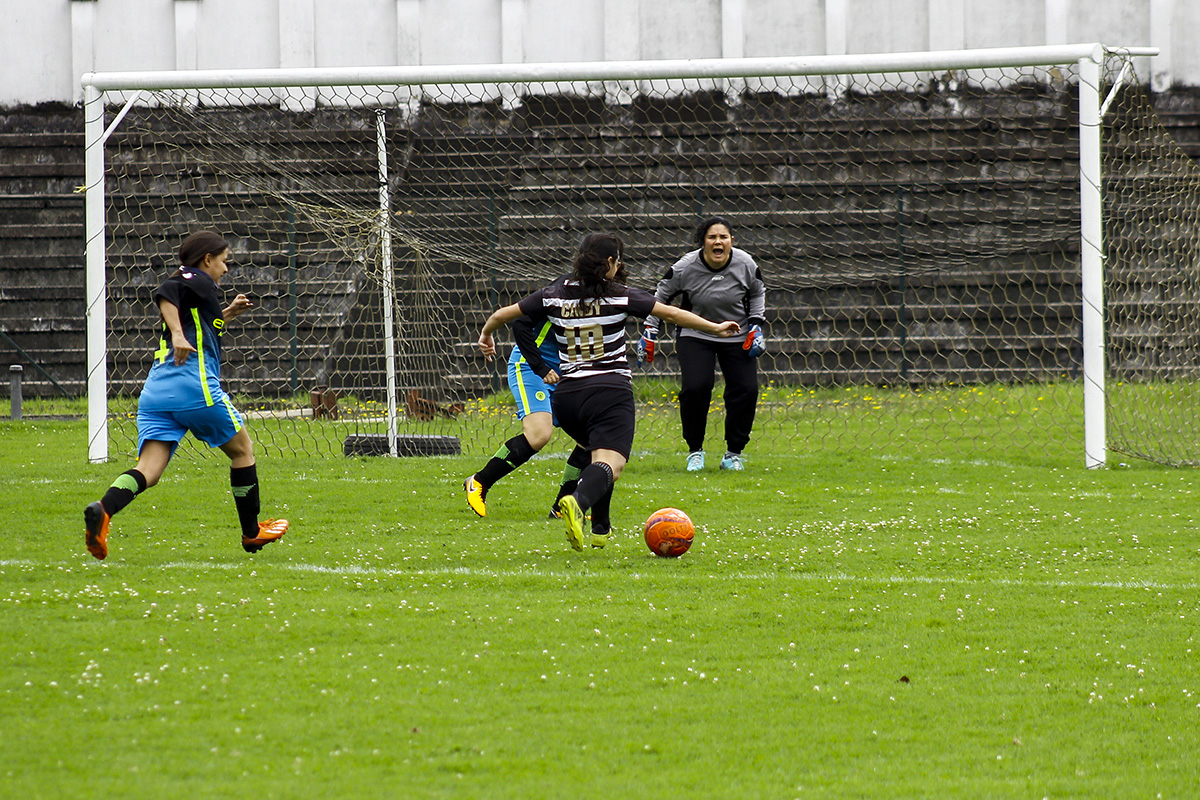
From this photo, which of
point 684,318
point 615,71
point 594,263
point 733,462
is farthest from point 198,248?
point 615,71

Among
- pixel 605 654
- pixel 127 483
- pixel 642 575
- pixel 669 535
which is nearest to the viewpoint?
pixel 605 654

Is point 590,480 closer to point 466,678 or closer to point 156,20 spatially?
point 466,678

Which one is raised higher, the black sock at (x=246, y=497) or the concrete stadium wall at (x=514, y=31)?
the concrete stadium wall at (x=514, y=31)

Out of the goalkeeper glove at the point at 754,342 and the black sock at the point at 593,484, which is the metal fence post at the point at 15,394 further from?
the black sock at the point at 593,484

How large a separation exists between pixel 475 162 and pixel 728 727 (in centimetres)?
1392

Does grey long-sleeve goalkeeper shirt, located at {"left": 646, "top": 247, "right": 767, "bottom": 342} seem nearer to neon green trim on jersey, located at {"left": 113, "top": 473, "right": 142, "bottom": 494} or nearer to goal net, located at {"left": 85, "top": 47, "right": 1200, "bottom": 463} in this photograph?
goal net, located at {"left": 85, "top": 47, "right": 1200, "bottom": 463}

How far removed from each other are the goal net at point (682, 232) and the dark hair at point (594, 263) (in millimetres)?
4550

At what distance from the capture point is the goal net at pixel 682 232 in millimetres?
11148

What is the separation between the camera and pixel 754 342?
9.38 m

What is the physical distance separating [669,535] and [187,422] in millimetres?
2410

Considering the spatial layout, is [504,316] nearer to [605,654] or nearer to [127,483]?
[127,483]

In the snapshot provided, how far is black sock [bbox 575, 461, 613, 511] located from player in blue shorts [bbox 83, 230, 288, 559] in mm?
1606

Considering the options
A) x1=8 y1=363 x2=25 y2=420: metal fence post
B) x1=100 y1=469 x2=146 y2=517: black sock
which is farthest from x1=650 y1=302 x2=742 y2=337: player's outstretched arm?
x1=8 y1=363 x2=25 y2=420: metal fence post

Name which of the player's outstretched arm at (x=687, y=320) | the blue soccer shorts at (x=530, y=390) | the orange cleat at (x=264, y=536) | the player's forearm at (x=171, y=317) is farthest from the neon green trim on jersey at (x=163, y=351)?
the player's outstretched arm at (x=687, y=320)
